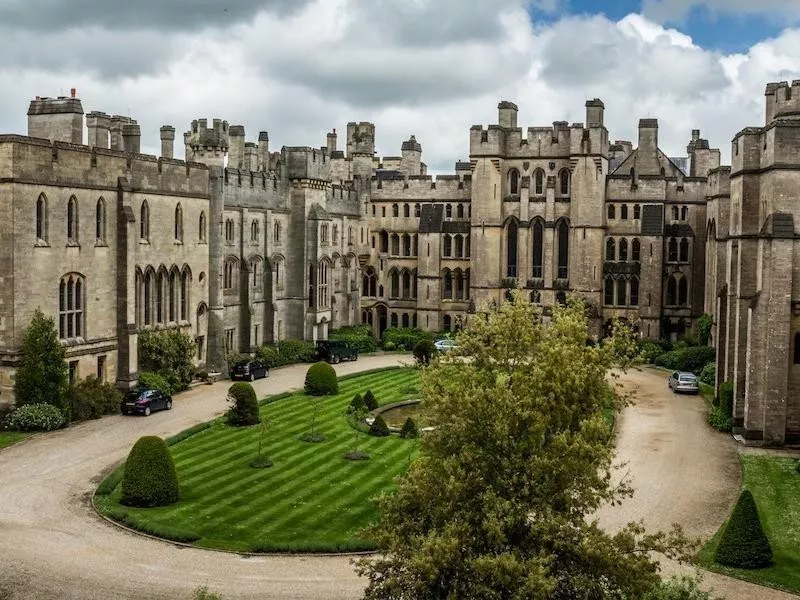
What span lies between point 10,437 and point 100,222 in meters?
11.1

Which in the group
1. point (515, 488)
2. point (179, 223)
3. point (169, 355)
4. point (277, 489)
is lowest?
point (277, 489)

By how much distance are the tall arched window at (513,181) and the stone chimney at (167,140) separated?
76.6 ft

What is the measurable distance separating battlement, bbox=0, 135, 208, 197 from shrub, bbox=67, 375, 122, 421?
834cm

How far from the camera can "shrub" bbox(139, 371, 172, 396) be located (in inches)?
1706

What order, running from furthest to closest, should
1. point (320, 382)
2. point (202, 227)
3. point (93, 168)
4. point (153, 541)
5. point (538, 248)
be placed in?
1. point (538, 248)
2. point (202, 227)
3. point (320, 382)
4. point (93, 168)
5. point (153, 541)

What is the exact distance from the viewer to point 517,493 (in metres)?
16.9

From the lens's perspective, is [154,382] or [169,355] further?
[169,355]

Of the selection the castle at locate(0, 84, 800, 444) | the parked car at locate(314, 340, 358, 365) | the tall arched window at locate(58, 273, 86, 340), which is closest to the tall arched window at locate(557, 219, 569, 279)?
the castle at locate(0, 84, 800, 444)

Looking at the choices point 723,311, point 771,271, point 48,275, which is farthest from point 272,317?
point 771,271

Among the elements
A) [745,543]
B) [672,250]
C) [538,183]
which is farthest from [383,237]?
[745,543]

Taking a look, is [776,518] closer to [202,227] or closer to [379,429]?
[379,429]

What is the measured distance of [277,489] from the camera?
3008 cm

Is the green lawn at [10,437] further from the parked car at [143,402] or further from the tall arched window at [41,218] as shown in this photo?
the tall arched window at [41,218]

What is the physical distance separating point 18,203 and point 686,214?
4451 cm
